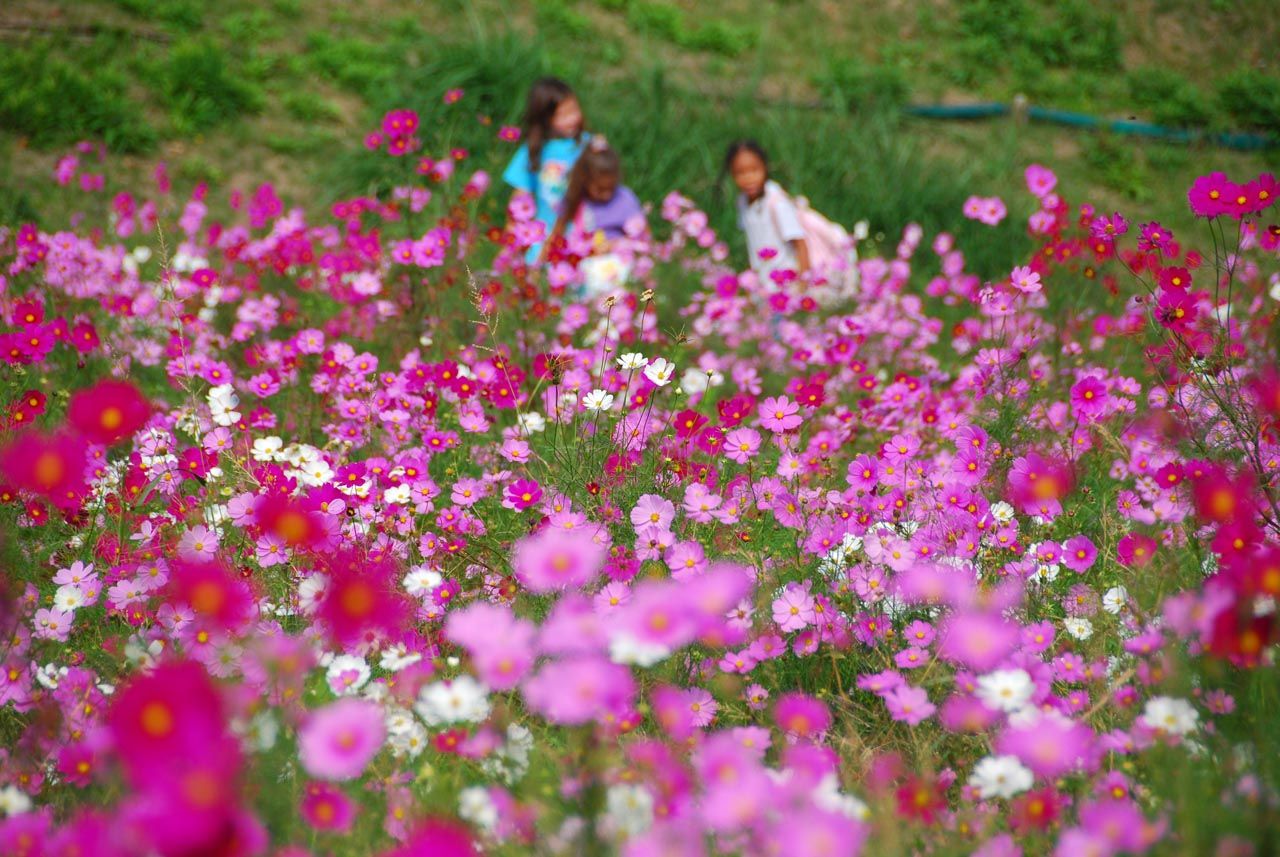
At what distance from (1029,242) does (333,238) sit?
3352 millimetres

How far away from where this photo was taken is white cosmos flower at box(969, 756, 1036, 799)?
1.40 metres

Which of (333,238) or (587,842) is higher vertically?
(587,842)

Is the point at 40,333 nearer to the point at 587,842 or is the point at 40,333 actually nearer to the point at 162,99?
the point at 587,842

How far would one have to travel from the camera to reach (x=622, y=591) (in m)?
1.80

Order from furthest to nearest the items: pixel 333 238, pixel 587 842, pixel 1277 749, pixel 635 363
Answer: pixel 333 238, pixel 635 363, pixel 1277 749, pixel 587 842

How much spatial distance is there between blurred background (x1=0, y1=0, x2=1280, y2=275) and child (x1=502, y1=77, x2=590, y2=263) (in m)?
0.42

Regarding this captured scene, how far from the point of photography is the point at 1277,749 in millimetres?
1413

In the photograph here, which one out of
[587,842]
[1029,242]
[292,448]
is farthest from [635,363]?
[1029,242]

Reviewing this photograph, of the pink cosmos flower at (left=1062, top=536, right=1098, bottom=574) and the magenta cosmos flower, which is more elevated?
the magenta cosmos flower

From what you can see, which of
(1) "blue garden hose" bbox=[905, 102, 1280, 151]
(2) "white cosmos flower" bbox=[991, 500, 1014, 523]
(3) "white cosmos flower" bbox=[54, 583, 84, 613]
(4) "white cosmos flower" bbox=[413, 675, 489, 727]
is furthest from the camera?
(1) "blue garden hose" bbox=[905, 102, 1280, 151]

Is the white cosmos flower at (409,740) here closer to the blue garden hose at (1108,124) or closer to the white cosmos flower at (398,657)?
the white cosmos flower at (398,657)

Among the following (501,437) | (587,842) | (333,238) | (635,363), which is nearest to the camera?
(587,842)

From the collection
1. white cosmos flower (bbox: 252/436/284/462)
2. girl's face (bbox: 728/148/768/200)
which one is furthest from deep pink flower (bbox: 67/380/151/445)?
girl's face (bbox: 728/148/768/200)

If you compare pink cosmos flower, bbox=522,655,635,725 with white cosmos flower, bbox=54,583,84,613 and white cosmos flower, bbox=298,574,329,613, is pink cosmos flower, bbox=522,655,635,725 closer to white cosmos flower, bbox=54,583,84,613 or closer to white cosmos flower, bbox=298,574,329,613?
white cosmos flower, bbox=298,574,329,613
